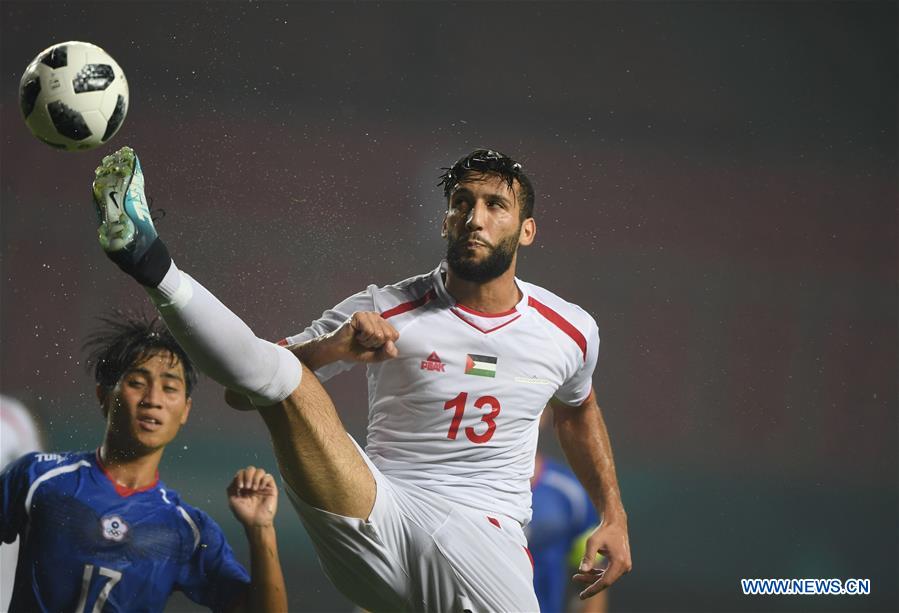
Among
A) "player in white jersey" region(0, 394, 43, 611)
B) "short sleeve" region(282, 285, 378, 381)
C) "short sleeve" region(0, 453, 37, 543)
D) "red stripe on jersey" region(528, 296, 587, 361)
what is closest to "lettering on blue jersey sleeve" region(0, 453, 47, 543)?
"short sleeve" region(0, 453, 37, 543)

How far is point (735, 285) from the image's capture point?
23.1ft

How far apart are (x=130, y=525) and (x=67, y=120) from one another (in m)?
1.40

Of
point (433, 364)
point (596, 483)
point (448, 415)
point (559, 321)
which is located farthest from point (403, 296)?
point (596, 483)

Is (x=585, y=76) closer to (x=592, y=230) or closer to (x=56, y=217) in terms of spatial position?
(x=592, y=230)

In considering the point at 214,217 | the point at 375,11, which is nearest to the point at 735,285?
the point at 375,11

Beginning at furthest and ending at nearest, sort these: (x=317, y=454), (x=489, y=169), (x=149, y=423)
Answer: (x=149, y=423)
(x=489, y=169)
(x=317, y=454)

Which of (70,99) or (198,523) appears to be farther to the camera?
(198,523)

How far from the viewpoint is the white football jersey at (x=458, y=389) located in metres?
3.28

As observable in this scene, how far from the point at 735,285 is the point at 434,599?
4511 mm

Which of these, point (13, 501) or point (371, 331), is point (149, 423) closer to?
point (13, 501)

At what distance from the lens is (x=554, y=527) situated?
459 centimetres

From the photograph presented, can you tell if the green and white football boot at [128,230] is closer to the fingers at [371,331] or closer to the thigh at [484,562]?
the fingers at [371,331]

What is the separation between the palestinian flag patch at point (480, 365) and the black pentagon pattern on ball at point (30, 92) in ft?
4.89

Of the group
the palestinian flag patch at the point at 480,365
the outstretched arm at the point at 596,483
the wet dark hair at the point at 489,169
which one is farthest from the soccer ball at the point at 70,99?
the outstretched arm at the point at 596,483
